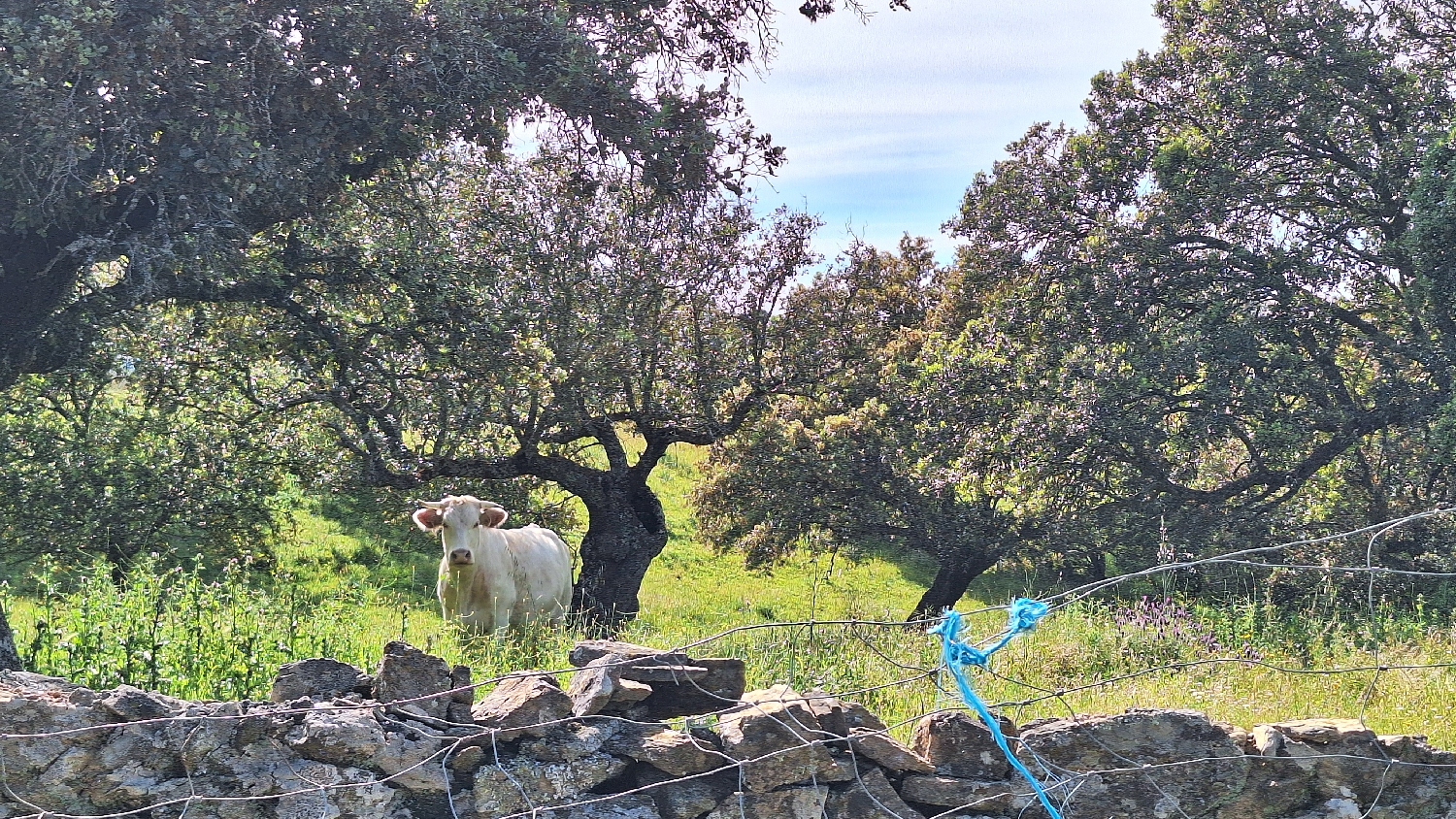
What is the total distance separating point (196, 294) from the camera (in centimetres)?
909

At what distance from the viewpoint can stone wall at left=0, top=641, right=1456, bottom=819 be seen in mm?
4777

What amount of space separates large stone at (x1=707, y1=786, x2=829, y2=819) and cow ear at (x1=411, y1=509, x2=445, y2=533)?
21.1 feet

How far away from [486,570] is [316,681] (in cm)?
620

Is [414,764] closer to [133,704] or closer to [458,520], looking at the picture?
[133,704]

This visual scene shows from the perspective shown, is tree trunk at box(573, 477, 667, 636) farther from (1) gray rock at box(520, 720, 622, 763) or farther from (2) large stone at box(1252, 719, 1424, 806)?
(2) large stone at box(1252, 719, 1424, 806)

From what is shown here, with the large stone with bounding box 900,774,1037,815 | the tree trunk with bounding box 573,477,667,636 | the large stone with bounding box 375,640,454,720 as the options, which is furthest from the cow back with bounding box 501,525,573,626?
the large stone with bounding box 900,774,1037,815

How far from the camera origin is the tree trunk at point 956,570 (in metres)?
15.9

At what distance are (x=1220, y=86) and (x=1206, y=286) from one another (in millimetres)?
2593

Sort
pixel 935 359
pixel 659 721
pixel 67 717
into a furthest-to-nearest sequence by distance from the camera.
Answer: pixel 935 359, pixel 659 721, pixel 67 717

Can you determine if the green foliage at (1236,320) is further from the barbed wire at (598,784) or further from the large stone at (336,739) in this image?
the large stone at (336,739)

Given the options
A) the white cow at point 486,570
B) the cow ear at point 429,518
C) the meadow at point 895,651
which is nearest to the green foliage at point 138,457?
the meadow at point 895,651

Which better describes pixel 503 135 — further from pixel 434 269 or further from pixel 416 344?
pixel 416 344

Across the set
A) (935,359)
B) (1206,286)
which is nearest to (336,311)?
(935,359)

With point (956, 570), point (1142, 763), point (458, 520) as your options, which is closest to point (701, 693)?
point (1142, 763)
